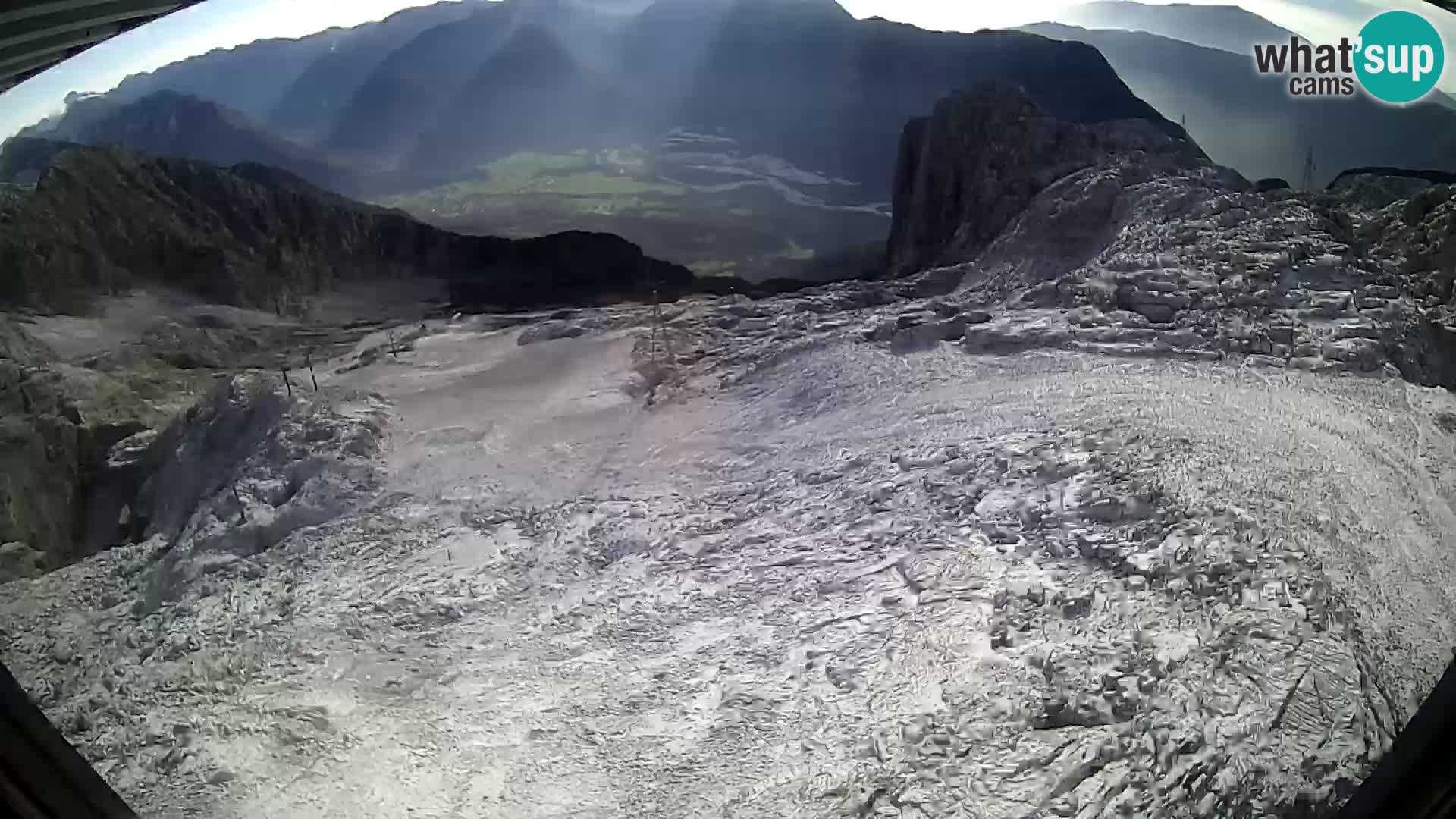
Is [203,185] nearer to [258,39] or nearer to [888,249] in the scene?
[258,39]

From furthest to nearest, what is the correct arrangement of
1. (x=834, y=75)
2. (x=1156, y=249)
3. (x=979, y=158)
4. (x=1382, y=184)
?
1. (x=979, y=158)
2. (x=1156, y=249)
3. (x=834, y=75)
4. (x=1382, y=184)

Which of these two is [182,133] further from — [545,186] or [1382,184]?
[1382,184]

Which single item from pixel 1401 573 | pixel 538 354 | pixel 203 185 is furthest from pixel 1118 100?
pixel 203 185

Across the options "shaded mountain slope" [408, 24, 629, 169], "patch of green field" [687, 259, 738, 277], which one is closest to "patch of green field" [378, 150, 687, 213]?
"shaded mountain slope" [408, 24, 629, 169]

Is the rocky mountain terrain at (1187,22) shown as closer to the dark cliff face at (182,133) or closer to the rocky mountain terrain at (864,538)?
the rocky mountain terrain at (864,538)

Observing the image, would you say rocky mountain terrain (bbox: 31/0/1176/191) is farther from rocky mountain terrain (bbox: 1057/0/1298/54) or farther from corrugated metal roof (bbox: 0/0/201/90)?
corrugated metal roof (bbox: 0/0/201/90)

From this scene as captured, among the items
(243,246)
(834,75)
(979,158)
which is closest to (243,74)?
(243,246)
